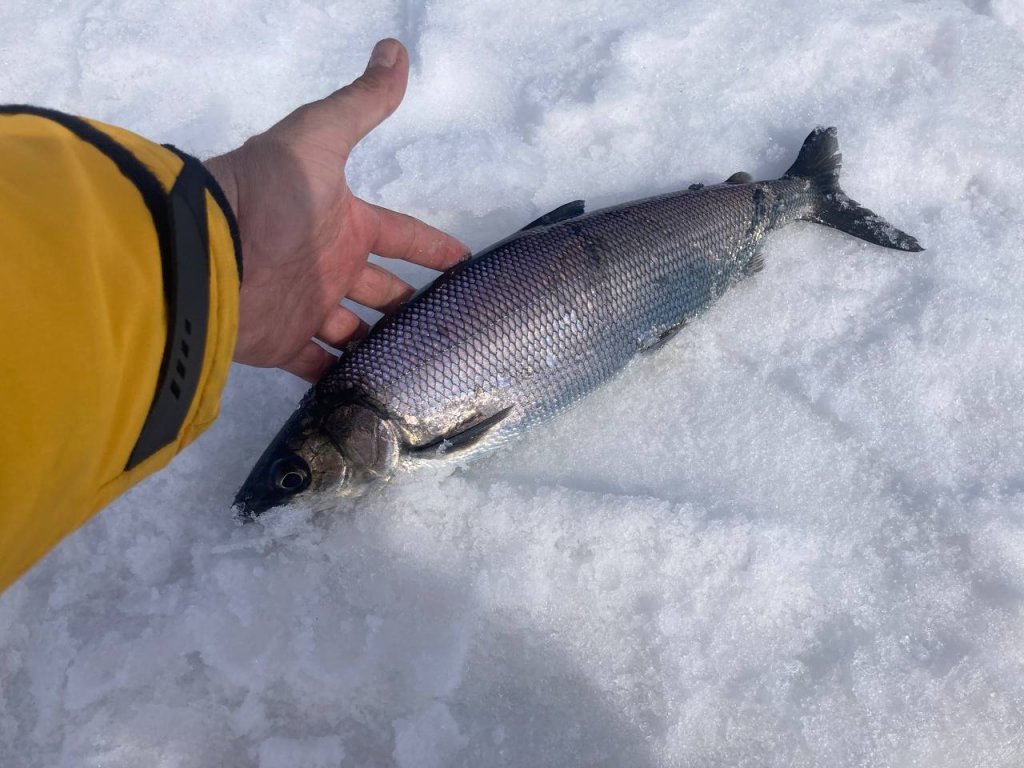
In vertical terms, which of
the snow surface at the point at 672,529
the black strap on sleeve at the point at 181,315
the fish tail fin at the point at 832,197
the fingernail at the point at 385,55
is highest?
the fingernail at the point at 385,55

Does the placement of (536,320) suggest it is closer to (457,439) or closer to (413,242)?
(457,439)

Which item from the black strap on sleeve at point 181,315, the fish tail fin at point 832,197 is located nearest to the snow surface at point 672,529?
the fish tail fin at point 832,197

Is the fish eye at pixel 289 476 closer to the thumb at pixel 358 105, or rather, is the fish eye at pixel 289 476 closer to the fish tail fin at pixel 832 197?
the thumb at pixel 358 105

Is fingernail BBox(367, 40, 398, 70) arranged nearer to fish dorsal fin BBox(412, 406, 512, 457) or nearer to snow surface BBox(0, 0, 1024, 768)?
snow surface BBox(0, 0, 1024, 768)

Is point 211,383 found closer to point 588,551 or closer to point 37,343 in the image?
point 37,343

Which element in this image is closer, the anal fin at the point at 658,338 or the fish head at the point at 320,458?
the fish head at the point at 320,458

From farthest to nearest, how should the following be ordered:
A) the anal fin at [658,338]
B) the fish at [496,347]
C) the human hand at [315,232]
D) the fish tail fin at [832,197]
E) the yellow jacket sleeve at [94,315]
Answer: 1. the fish tail fin at [832,197]
2. the anal fin at [658,338]
3. the fish at [496,347]
4. the human hand at [315,232]
5. the yellow jacket sleeve at [94,315]

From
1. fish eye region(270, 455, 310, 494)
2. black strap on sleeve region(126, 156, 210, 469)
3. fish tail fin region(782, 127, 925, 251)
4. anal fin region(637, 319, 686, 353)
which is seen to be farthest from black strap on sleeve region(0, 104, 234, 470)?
fish tail fin region(782, 127, 925, 251)
